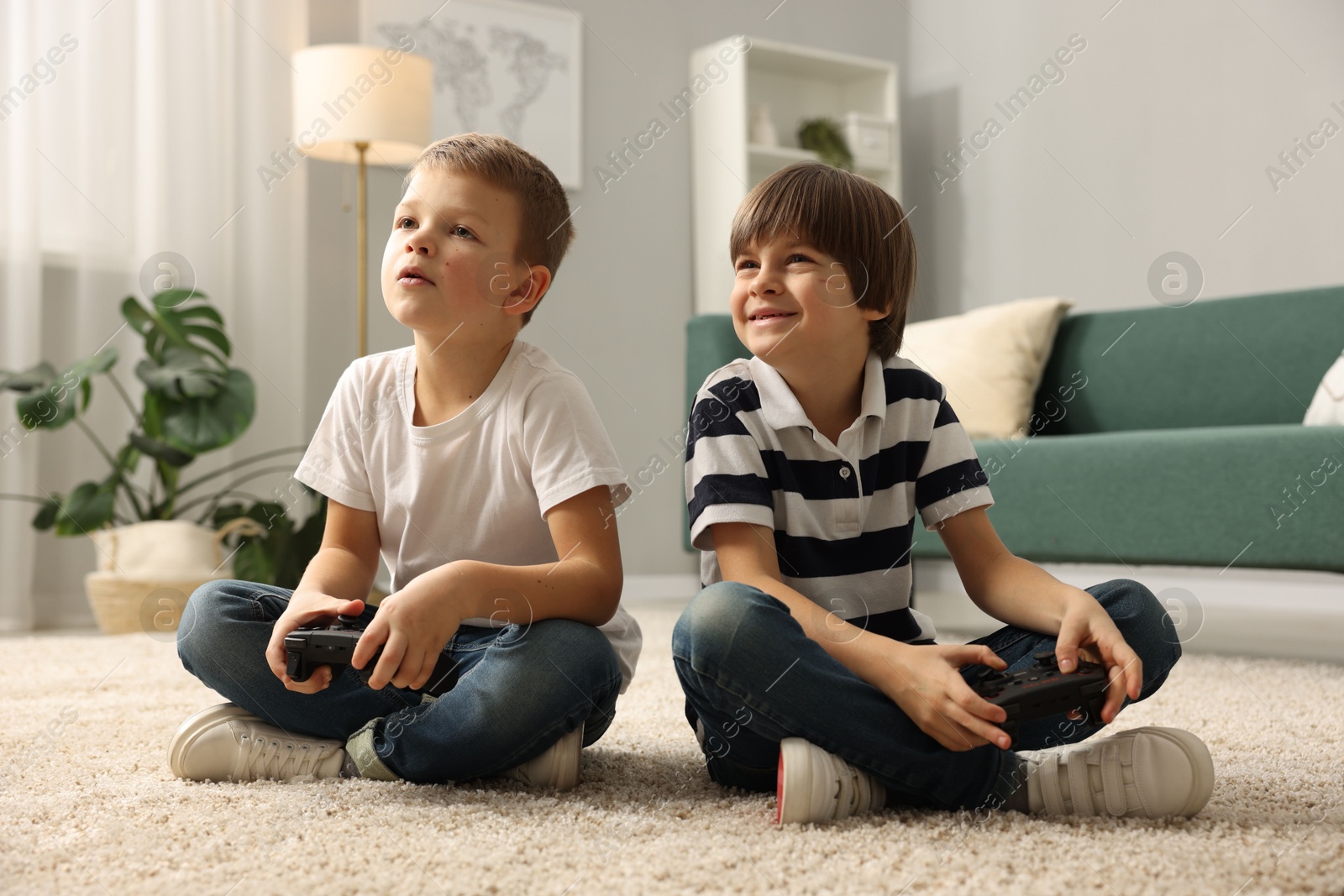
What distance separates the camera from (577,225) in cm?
327

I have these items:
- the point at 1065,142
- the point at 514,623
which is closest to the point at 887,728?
the point at 514,623

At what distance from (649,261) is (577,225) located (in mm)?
250

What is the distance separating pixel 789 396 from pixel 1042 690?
312 millimetres

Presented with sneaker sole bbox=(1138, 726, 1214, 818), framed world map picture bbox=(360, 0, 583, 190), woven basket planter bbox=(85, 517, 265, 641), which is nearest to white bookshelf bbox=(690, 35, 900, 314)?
framed world map picture bbox=(360, 0, 583, 190)

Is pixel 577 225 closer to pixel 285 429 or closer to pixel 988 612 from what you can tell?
pixel 285 429

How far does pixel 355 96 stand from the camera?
2467 mm

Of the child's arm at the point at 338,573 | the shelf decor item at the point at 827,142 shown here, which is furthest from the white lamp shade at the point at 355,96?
the child's arm at the point at 338,573

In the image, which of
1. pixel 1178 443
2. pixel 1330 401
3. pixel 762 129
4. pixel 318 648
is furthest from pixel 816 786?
pixel 762 129

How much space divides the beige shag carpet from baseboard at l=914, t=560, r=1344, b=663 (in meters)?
1.08

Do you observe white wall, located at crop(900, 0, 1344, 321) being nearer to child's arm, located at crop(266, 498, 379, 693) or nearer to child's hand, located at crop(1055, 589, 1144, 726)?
child's hand, located at crop(1055, 589, 1144, 726)

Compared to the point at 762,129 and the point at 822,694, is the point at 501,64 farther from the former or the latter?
the point at 822,694

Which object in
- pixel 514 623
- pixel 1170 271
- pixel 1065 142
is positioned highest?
pixel 1065 142

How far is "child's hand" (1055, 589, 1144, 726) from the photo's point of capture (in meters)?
0.81

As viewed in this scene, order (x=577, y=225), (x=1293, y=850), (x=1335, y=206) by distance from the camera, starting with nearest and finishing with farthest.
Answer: (x=1293, y=850) < (x=1335, y=206) < (x=577, y=225)
